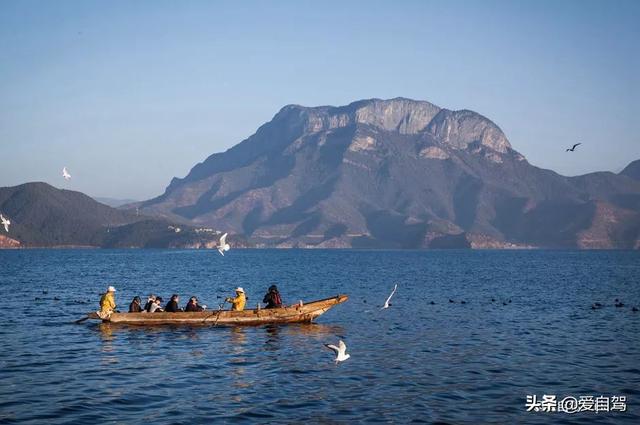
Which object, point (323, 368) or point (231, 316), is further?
point (231, 316)

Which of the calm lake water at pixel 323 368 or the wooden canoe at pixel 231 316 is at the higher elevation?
the wooden canoe at pixel 231 316

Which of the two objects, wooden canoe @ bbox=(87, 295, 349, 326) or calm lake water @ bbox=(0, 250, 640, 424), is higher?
wooden canoe @ bbox=(87, 295, 349, 326)

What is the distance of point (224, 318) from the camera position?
1706 inches

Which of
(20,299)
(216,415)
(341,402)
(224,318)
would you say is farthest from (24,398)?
(20,299)

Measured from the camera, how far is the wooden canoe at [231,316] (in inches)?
1683

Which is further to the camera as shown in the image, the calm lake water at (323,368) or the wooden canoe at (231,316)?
the wooden canoe at (231,316)

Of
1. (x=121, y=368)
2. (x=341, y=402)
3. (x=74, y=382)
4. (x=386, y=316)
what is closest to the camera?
(x=341, y=402)

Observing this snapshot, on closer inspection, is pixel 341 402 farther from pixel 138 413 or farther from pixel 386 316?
pixel 386 316

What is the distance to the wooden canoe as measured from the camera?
4275 cm

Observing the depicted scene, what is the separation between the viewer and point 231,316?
4350cm

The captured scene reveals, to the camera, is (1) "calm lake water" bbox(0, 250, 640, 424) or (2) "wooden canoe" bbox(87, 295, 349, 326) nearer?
(1) "calm lake water" bbox(0, 250, 640, 424)

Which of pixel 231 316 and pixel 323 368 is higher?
pixel 231 316

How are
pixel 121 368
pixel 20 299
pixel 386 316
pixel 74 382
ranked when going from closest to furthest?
pixel 74 382 → pixel 121 368 → pixel 386 316 → pixel 20 299

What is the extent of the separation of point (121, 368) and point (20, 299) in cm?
3823
